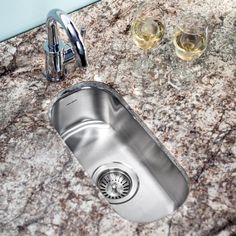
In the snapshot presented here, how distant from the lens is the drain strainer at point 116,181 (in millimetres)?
1427

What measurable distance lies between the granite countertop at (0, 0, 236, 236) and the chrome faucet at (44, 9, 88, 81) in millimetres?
49

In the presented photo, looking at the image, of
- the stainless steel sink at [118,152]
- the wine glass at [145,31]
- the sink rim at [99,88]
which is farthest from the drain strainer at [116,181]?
the wine glass at [145,31]

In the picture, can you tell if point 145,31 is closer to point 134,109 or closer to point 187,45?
point 187,45

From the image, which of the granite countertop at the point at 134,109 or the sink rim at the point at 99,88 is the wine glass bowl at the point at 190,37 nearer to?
the granite countertop at the point at 134,109

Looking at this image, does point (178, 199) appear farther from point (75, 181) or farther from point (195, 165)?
point (75, 181)

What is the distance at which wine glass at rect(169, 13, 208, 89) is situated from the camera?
139 cm

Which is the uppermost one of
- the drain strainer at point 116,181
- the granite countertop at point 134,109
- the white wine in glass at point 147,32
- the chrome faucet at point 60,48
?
the chrome faucet at point 60,48

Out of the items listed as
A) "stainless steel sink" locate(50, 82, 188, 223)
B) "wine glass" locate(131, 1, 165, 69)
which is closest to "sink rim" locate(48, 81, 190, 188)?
"stainless steel sink" locate(50, 82, 188, 223)

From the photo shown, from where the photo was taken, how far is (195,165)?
1220mm

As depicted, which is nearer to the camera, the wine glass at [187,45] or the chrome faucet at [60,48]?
the chrome faucet at [60,48]

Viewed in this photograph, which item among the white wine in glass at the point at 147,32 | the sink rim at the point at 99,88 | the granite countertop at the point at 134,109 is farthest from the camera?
the white wine in glass at the point at 147,32

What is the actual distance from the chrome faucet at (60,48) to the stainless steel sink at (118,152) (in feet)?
0.22

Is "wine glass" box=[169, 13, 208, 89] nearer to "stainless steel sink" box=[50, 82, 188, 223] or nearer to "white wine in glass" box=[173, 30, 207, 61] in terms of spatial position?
"white wine in glass" box=[173, 30, 207, 61]

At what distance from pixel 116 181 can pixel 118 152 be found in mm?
83
